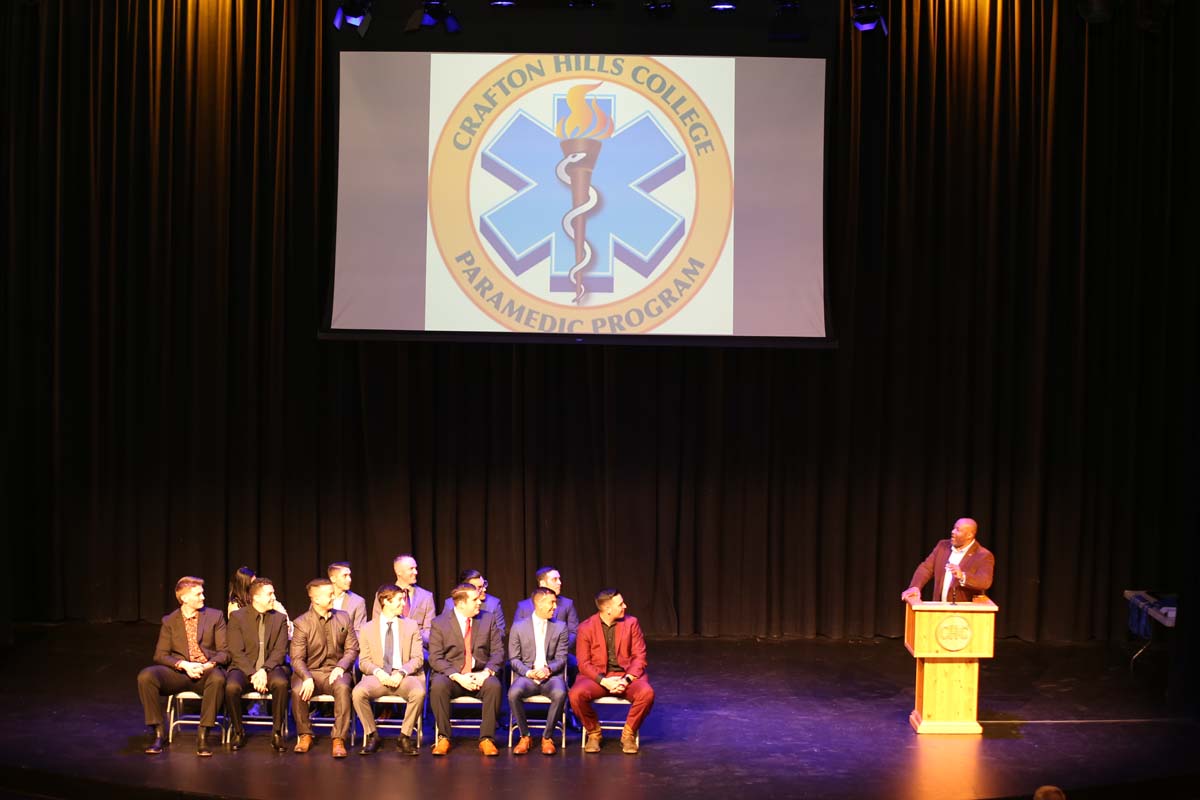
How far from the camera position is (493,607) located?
25.0 ft

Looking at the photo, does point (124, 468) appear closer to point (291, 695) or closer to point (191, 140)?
point (191, 140)

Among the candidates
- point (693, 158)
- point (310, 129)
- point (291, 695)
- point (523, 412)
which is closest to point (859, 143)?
Result: point (693, 158)

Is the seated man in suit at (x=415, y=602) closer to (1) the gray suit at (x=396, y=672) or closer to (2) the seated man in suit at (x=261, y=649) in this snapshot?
(1) the gray suit at (x=396, y=672)

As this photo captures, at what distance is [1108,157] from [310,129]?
568 centimetres

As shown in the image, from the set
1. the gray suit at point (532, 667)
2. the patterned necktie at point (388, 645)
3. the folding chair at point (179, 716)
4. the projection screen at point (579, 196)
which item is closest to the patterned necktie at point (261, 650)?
the folding chair at point (179, 716)

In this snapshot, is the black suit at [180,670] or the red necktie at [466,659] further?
the red necktie at [466,659]

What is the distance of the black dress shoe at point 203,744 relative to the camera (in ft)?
23.1

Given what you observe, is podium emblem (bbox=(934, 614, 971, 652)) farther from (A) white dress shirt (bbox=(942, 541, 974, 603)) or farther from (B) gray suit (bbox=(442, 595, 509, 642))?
(B) gray suit (bbox=(442, 595, 509, 642))

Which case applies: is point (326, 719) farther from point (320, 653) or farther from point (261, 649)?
point (261, 649)

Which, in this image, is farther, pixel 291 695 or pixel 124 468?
pixel 124 468

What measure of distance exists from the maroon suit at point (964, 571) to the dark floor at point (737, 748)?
71 cm

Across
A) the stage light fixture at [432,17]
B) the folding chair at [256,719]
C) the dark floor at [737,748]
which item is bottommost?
the dark floor at [737,748]

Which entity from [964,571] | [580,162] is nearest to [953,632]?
[964,571]

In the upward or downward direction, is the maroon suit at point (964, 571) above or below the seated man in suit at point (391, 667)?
above
